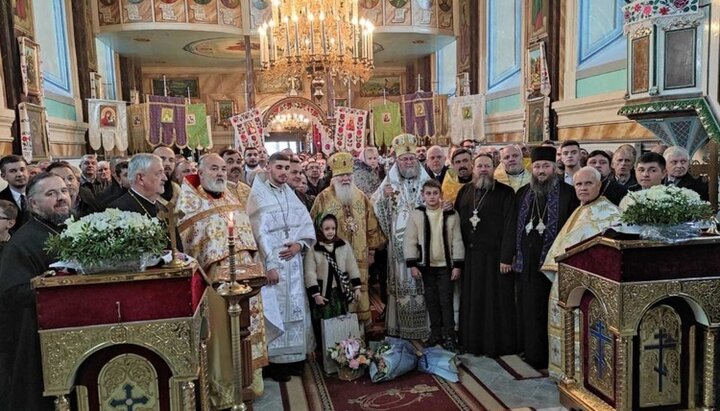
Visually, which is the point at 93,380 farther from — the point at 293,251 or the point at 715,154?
the point at 715,154

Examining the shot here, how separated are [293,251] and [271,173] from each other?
59cm

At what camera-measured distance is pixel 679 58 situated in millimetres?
5043

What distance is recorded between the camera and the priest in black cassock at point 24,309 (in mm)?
2271

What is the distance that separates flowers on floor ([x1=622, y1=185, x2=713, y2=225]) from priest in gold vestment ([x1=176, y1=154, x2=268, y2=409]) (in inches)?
86.0

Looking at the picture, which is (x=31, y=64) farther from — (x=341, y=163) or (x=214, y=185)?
(x=214, y=185)

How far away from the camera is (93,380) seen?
2.09m

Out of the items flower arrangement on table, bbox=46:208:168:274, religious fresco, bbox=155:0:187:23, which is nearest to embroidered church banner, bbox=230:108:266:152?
religious fresco, bbox=155:0:187:23

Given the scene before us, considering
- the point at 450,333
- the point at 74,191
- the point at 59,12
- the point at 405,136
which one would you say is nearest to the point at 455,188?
the point at 405,136

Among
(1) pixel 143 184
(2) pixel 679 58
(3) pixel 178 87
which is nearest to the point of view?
(1) pixel 143 184

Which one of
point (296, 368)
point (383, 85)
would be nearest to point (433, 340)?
point (296, 368)

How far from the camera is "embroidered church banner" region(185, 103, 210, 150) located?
37.8 feet

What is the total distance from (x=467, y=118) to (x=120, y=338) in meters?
10.1

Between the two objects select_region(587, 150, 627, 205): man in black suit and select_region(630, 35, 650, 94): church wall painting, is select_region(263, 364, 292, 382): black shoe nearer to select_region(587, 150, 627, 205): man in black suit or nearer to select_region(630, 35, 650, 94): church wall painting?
select_region(587, 150, 627, 205): man in black suit

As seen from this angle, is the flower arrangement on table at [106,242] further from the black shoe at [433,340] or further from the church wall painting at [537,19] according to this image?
the church wall painting at [537,19]
